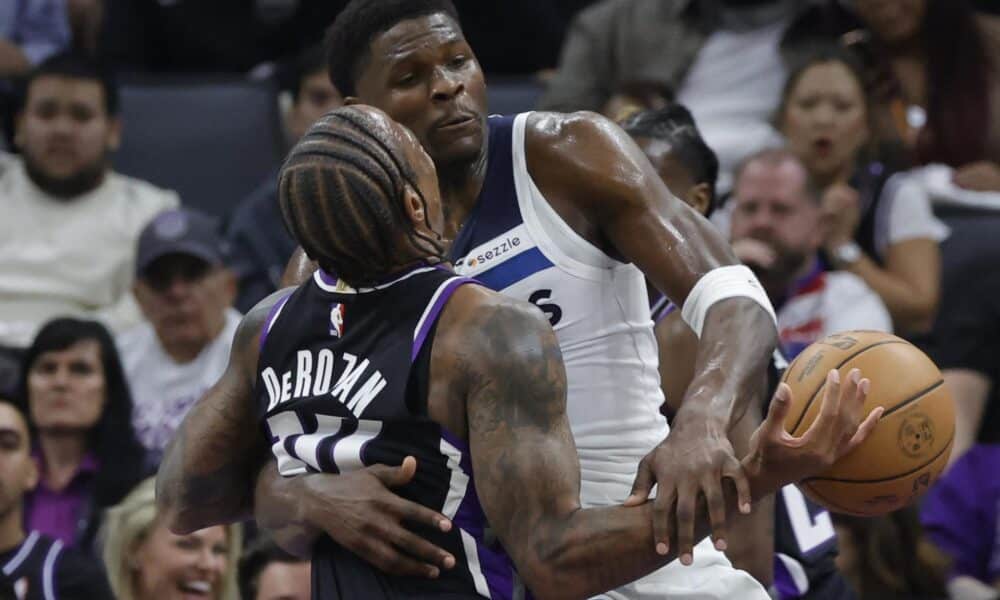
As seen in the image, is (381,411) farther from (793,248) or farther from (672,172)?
(793,248)

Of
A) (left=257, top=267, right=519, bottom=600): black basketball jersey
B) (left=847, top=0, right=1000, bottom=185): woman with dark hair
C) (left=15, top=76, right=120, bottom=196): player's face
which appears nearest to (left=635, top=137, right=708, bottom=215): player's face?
(left=257, top=267, right=519, bottom=600): black basketball jersey

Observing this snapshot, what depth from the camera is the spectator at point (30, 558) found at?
505cm

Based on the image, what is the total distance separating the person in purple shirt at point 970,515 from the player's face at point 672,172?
2.13 meters

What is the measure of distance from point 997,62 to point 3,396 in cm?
429

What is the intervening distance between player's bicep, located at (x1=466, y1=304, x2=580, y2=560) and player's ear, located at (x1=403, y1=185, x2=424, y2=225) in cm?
21

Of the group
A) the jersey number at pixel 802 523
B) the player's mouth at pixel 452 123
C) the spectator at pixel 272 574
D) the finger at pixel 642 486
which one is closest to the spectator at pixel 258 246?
the spectator at pixel 272 574

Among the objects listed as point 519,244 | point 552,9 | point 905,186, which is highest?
point 519,244

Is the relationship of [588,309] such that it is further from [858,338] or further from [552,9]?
[552,9]

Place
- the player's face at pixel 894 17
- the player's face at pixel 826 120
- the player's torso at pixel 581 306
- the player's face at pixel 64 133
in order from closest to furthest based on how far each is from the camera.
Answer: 1. the player's torso at pixel 581 306
2. the player's face at pixel 826 120
3. the player's face at pixel 64 133
4. the player's face at pixel 894 17

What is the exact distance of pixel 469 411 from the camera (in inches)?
111

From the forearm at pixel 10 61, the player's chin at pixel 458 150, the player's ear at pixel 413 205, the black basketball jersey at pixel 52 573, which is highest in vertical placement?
the player's ear at pixel 413 205

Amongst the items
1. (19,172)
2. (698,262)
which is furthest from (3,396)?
(698,262)

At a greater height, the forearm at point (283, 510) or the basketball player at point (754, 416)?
the forearm at point (283, 510)

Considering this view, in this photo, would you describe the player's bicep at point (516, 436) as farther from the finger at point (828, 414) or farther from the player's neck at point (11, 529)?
the player's neck at point (11, 529)
